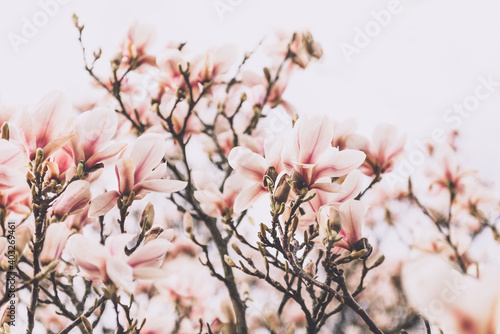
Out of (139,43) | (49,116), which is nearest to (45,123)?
(49,116)

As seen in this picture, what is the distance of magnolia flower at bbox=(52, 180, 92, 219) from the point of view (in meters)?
0.79

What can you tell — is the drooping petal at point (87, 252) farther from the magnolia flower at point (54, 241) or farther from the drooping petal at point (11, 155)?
the drooping petal at point (11, 155)

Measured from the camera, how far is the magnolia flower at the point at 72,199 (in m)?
0.79

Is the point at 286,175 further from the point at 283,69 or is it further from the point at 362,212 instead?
the point at 283,69

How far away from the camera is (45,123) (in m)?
0.79

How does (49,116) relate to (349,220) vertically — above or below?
above

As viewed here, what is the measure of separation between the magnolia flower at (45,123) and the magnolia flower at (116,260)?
21 centimetres

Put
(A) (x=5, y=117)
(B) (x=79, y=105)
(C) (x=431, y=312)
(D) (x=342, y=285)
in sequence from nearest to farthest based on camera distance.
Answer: (C) (x=431, y=312), (D) (x=342, y=285), (A) (x=5, y=117), (B) (x=79, y=105)

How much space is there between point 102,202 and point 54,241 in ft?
0.40

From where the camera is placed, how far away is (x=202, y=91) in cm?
142

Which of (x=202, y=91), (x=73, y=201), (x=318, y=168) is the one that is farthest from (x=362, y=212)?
(x=202, y=91)

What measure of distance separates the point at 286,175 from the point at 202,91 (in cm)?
73

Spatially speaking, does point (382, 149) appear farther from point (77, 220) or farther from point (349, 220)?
point (77, 220)

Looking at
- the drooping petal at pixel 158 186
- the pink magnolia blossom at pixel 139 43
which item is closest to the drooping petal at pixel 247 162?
the drooping petal at pixel 158 186
